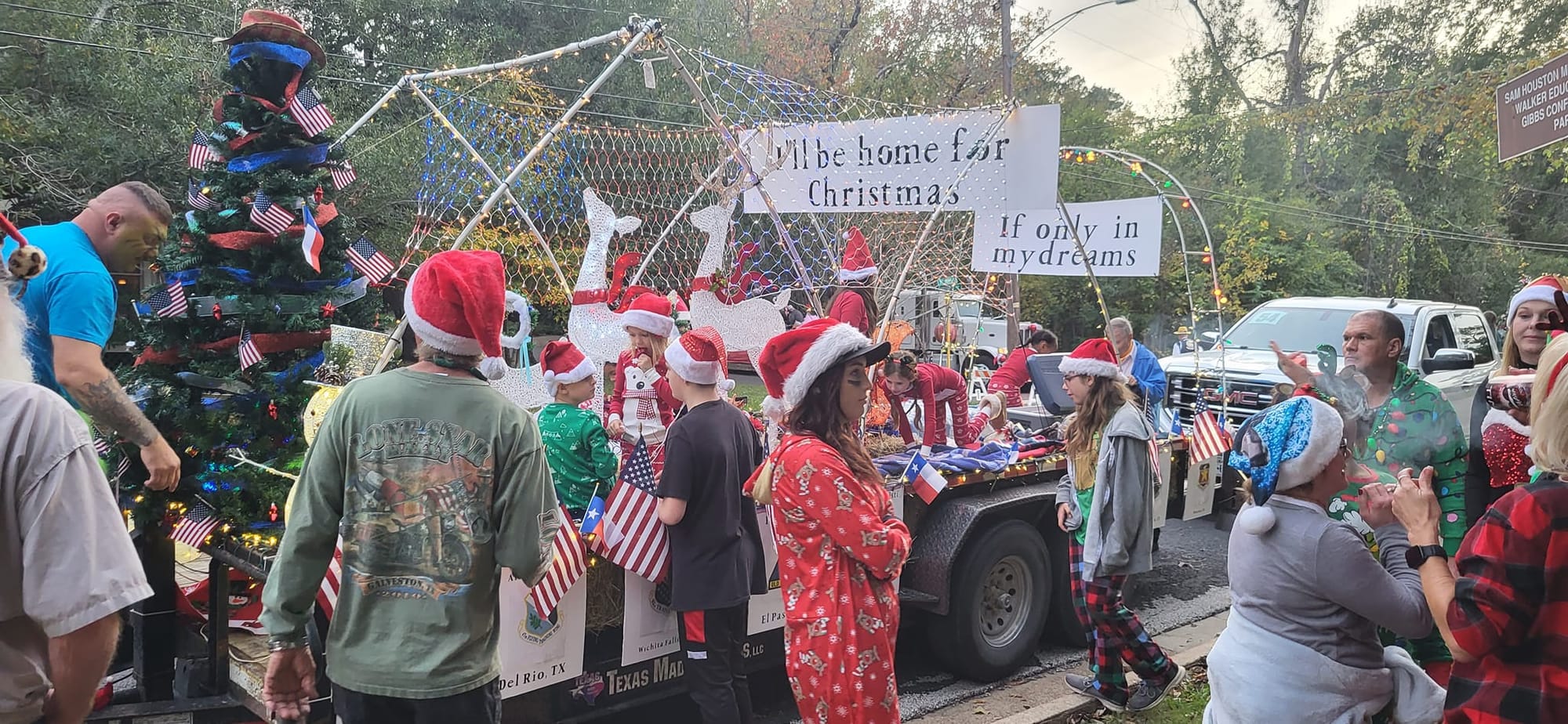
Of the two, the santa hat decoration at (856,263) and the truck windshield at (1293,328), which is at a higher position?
the santa hat decoration at (856,263)

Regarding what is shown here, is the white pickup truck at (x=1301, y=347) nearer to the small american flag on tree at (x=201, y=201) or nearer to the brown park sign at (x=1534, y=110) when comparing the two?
the brown park sign at (x=1534, y=110)

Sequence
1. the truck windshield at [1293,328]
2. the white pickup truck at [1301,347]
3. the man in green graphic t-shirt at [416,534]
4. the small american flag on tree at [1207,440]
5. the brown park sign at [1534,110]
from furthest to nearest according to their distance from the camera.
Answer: the truck windshield at [1293,328] < the white pickup truck at [1301,347] < the small american flag on tree at [1207,440] < the brown park sign at [1534,110] < the man in green graphic t-shirt at [416,534]

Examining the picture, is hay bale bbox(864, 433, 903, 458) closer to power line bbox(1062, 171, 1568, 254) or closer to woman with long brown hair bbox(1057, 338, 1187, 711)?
woman with long brown hair bbox(1057, 338, 1187, 711)

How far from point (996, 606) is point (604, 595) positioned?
2572 millimetres

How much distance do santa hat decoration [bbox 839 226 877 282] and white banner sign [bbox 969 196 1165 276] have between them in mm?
1516

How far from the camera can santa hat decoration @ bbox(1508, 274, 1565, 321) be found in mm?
3861

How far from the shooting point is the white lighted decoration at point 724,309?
520 centimetres

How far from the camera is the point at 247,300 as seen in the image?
3.94 metres

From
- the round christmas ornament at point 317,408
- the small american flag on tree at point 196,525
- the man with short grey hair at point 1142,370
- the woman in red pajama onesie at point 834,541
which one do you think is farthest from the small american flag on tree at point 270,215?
the man with short grey hair at point 1142,370

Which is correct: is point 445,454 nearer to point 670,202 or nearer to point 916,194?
point 916,194

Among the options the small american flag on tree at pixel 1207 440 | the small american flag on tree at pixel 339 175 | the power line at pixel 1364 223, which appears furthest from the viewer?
the power line at pixel 1364 223

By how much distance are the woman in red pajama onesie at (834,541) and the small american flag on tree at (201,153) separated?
9.49 feet

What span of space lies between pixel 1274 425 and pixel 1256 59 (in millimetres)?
31698

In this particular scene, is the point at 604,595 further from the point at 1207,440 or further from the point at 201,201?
the point at 1207,440
